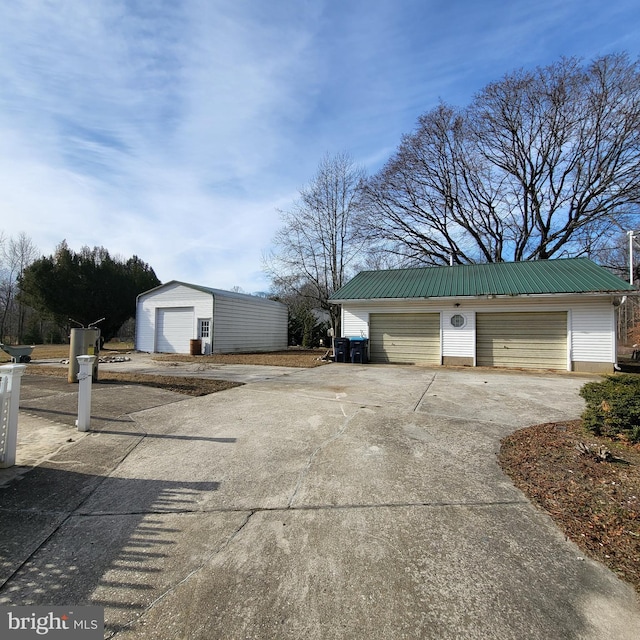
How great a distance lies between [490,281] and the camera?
1452 centimetres

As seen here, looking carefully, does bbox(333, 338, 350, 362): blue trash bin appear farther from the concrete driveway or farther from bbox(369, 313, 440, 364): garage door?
the concrete driveway

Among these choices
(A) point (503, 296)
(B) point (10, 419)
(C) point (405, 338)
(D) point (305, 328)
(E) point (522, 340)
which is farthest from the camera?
(D) point (305, 328)

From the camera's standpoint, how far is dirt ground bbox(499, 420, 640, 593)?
2.34 meters

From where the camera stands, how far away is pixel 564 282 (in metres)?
13.0

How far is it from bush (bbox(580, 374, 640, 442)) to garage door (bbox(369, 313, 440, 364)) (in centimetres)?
969

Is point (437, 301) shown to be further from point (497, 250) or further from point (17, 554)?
point (17, 554)

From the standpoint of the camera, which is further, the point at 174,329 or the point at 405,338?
the point at 174,329

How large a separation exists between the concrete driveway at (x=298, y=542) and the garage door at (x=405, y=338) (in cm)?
1027

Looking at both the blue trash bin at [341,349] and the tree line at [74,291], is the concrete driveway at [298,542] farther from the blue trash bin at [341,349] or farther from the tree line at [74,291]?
the tree line at [74,291]

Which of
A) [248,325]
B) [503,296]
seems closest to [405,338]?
[503,296]

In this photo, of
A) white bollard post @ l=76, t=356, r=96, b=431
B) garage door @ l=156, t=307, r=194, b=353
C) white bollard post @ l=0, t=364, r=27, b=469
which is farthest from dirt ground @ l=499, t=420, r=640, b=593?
garage door @ l=156, t=307, r=194, b=353

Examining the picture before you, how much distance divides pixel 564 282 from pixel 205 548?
14.8m

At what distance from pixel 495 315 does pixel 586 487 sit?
11.7 metres

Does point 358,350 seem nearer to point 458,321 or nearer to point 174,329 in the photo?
point 458,321
